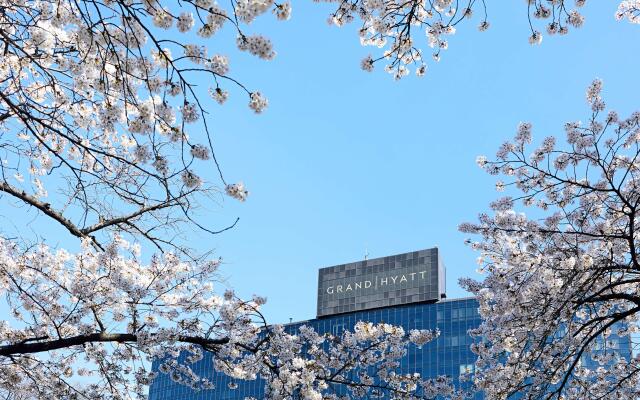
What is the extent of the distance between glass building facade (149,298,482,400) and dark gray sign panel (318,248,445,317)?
1.30 m

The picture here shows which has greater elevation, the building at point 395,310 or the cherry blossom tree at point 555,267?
the building at point 395,310

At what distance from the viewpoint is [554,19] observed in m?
6.70

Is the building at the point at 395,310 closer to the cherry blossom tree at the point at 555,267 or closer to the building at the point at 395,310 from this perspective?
the building at the point at 395,310

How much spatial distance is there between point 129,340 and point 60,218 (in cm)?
172

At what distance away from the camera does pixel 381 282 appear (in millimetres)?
76625

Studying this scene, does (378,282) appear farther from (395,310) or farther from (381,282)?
(395,310)

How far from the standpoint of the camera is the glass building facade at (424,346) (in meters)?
62.1

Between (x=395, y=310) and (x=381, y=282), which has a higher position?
(x=381, y=282)

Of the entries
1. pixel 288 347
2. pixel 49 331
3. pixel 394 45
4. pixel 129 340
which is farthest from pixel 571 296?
pixel 49 331

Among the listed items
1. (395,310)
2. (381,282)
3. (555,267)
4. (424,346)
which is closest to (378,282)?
(381,282)

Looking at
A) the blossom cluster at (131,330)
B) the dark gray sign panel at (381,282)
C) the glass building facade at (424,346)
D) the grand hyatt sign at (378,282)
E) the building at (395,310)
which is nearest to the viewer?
the blossom cluster at (131,330)

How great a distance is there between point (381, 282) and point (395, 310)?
5334 mm

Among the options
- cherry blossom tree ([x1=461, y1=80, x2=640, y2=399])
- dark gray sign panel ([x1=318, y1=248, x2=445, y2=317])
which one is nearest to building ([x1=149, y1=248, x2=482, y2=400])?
dark gray sign panel ([x1=318, y1=248, x2=445, y2=317])

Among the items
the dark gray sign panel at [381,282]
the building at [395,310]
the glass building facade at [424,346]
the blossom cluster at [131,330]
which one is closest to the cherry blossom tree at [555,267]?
the blossom cluster at [131,330]
